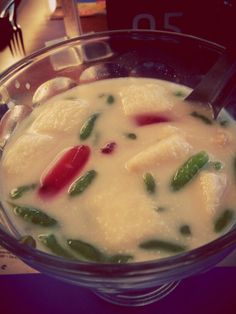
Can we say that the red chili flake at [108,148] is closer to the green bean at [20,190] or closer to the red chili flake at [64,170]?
the red chili flake at [64,170]

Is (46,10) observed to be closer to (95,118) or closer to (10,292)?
(95,118)

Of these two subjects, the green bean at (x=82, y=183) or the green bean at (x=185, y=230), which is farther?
the green bean at (x=82, y=183)

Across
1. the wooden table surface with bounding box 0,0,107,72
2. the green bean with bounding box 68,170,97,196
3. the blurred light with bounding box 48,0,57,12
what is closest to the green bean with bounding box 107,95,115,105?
the green bean with bounding box 68,170,97,196

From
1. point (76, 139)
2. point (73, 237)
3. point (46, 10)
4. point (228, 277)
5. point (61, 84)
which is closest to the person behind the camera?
point (73, 237)

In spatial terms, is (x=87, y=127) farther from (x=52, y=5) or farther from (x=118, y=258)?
(x=52, y=5)

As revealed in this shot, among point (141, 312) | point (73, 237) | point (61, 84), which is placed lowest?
point (141, 312)

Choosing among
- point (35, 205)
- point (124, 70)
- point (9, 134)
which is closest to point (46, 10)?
point (124, 70)

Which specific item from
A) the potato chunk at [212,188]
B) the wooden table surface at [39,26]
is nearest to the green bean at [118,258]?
the potato chunk at [212,188]
